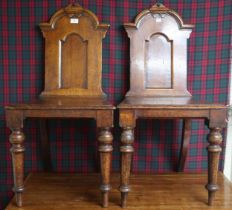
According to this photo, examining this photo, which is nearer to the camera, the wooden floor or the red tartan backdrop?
the wooden floor

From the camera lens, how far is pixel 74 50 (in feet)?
5.13

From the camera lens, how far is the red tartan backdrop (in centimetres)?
160

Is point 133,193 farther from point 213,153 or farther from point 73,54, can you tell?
point 73,54

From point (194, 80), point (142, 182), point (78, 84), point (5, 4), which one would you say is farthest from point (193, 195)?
point (5, 4)

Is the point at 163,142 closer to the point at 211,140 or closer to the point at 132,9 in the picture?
the point at 211,140

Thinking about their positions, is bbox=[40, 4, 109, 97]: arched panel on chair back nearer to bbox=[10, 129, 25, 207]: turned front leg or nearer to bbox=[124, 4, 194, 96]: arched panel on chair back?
bbox=[124, 4, 194, 96]: arched panel on chair back

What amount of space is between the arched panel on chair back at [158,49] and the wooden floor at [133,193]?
47 centimetres

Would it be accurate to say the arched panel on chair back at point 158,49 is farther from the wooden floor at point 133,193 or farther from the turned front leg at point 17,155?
the turned front leg at point 17,155

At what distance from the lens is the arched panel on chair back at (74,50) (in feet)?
5.10

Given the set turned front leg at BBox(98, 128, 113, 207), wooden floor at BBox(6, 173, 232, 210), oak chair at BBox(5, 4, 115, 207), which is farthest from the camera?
oak chair at BBox(5, 4, 115, 207)

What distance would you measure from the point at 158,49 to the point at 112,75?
285 mm

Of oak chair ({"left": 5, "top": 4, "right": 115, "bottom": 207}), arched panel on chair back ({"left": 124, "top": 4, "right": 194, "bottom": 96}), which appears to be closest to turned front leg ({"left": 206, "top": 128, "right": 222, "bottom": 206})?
arched panel on chair back ({"left": 124, "top": 4, "right": 194, "bottom": 96})

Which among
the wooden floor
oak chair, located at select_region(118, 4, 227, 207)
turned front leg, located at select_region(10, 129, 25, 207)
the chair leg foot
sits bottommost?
the wooden floor

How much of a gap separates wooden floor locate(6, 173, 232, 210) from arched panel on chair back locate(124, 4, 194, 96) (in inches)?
18.4
